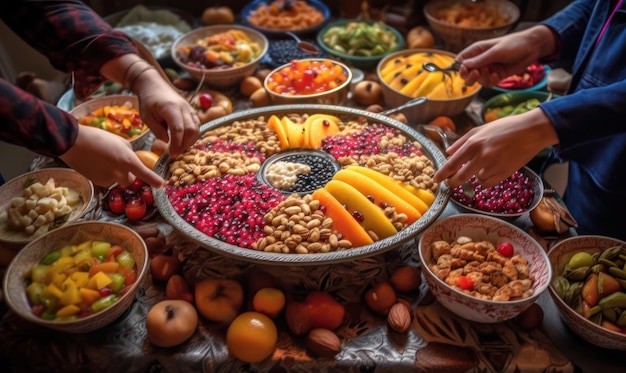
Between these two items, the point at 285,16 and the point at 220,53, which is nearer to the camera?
the point at 220,53

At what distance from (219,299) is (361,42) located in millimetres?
1769

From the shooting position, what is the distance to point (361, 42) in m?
2.55

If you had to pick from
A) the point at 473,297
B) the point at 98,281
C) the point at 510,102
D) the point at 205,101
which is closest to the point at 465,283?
the point at 473,297

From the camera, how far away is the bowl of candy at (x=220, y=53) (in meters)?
2.28

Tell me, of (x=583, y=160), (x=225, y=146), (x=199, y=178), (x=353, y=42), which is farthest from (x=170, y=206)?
(x=353, y=42)

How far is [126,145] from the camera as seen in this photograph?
126cm

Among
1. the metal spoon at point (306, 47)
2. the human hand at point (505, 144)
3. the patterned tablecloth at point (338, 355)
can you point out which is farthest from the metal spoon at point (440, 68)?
the patterned tablecloth at point (338, 355)

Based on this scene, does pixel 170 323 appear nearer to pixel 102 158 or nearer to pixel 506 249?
pixel 102 158

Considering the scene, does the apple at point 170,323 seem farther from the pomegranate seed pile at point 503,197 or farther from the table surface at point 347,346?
the pomegranate seed pile at point 503,197

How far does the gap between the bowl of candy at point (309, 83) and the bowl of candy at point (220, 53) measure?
228 millimetres

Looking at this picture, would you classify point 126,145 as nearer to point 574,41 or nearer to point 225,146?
point 225,146

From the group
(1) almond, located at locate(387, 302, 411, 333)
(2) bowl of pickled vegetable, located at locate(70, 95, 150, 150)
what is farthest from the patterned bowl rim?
(2) bowl of pickled vegetable, located at locate(70, 95, 150, 150)

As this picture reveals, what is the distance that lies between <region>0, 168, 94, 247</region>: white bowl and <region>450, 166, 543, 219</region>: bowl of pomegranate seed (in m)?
1.20

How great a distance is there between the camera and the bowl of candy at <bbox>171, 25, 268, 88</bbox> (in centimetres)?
228
